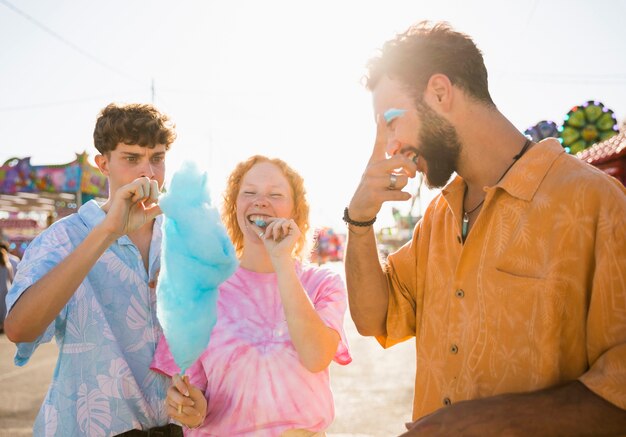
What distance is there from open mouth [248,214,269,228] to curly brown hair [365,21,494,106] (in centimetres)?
79

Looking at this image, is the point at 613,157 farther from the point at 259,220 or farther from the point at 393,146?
→ the point at 259,220

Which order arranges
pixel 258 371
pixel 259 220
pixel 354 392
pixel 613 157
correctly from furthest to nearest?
1. pixel 354 392
2. pixel 613 157
3. pixel 259 220
4. pixel 258 371

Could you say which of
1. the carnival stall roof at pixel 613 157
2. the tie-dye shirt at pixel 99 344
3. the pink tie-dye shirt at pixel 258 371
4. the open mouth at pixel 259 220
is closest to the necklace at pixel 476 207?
the pink tie-dye shirt at pixel 258 371

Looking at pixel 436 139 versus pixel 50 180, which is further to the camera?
pixel 50 180

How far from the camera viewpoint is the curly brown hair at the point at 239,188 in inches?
93.9

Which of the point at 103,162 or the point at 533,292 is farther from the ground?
the point at 103,162

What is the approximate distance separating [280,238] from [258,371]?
0.52 meters

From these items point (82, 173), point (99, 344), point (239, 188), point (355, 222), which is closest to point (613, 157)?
point (239, 188)

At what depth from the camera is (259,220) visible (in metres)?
2.12

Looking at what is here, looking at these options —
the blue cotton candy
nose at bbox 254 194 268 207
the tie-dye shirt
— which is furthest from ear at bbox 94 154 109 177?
nose at bbox 254 194 268 207

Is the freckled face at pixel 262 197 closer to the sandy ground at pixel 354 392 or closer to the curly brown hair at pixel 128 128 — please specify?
the curly brown hair at pixel 128 128

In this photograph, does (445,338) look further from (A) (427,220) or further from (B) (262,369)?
(B) (262,369)

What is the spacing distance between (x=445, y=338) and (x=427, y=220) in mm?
504

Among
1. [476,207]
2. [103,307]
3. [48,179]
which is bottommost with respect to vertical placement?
[103,307]
